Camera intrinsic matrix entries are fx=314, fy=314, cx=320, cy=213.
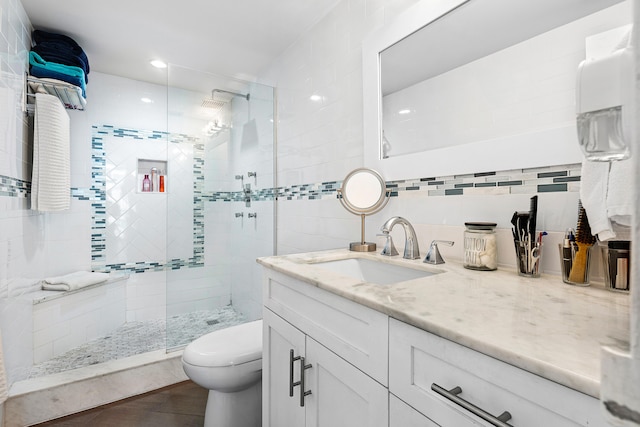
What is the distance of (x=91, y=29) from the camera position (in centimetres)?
223

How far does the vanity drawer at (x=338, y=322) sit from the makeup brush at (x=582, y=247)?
56cm

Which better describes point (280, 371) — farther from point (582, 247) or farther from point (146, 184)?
point (146, 184)

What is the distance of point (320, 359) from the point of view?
0.96m

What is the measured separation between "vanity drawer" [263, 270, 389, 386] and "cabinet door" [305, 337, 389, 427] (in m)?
0.03

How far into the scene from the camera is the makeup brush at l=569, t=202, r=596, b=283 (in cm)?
83

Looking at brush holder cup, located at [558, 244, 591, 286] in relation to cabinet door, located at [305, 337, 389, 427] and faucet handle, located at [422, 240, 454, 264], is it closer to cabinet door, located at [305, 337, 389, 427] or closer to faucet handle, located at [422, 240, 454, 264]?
faucet handle, located at [422, 240, 454, 264]

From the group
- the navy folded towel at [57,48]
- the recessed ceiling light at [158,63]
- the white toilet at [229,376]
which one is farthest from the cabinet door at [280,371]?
the recessed ceiling light at [158,63]

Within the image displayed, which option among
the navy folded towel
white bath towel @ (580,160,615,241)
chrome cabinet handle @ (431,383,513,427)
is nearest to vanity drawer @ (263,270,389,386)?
chrome cabinet handle @ (431,383,513,427)

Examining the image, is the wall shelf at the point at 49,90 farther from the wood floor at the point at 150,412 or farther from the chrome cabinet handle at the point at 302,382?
the chrome cabinet handle at the point at 302,382

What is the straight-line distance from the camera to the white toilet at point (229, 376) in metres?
1.46

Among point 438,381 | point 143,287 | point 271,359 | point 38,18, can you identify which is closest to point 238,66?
point 38,18

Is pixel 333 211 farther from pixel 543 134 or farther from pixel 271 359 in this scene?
pixel 543 134

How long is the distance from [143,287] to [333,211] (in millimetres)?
2246

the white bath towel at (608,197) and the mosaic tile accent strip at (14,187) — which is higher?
the mosaic tile accent strip at (14,187)
